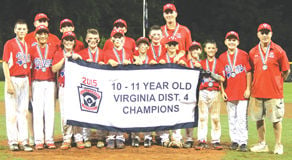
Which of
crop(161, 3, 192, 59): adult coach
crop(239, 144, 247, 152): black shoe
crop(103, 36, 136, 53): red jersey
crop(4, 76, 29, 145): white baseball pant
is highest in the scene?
crop(161, 3, 192, 59): adult coach

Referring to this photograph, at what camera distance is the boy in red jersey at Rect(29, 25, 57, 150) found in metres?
9.83

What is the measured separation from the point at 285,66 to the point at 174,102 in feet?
A: 6.84

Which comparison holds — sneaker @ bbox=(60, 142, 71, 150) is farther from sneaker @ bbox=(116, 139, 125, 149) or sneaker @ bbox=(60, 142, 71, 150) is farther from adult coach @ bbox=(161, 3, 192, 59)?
adult coach @ bbox=(161, 3, 192, 59)

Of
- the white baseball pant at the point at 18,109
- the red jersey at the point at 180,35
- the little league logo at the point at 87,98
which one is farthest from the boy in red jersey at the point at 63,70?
the red jersey at the point at 180,35

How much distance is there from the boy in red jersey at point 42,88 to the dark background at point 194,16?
97.6ft

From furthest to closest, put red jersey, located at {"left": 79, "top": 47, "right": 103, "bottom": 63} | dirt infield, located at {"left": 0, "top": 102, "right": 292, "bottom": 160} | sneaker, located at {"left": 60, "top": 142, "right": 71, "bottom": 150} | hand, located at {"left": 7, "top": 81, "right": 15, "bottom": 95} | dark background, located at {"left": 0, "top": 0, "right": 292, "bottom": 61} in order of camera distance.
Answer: dark background, located at {"left": 0, "top": 0, "right": 292, "bottom": 61} < red jersey, located at {"left": 79, "top": 47, "right": 103, "bottom": 63} < sneaker, located at {"left": 60, "top": 142, "right": 71, "bottom": 150} < hand, located at {"left": 7, "top": 81, "right": 15, "bottom": 95} < dirt infield, located at {"left": 0, "top": 102, "right": 292, "bottom": 160}

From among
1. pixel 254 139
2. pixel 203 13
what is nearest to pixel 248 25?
pixel 203 13

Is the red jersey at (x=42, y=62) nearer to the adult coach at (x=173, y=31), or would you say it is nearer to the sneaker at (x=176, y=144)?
the adult coach at (x=173, y=31)

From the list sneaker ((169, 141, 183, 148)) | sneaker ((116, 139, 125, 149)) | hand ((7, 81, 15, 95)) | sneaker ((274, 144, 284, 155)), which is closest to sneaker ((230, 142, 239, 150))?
sneaker ((274, 144, 284, 155))

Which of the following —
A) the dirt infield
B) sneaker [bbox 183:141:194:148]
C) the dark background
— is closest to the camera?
the dirt infield

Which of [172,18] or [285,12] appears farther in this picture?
[285,12]

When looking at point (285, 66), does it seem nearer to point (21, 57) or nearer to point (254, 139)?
point (254, 139)

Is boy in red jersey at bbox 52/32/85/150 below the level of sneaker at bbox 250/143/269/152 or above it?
above

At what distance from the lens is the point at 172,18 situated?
1062 centimetres
